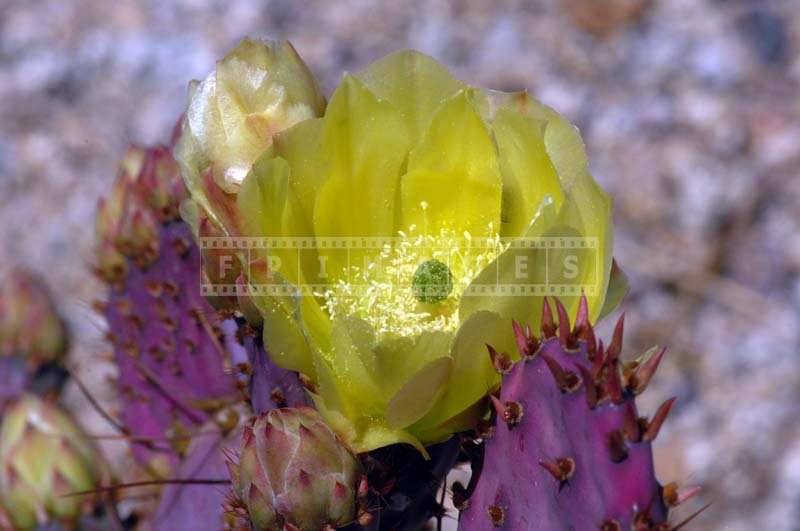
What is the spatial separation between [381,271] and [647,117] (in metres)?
1.98

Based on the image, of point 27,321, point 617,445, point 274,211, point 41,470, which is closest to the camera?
point 617,445

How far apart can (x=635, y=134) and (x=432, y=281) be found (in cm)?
196

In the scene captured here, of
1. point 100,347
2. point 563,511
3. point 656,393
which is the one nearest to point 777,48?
point 656,393

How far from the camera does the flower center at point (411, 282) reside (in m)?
0.95

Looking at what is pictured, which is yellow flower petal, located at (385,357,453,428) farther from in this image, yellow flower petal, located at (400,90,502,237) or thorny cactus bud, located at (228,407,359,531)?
yellow flower petal, located at (400,90,502,237)

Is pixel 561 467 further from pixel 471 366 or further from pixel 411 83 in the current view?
pixel 411 83

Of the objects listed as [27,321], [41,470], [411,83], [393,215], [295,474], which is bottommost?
[41,470]

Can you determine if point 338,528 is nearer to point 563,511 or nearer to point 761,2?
point 563,511

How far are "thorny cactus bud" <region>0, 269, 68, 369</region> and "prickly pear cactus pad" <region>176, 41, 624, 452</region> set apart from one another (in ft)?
2.75

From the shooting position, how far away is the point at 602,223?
0.76m

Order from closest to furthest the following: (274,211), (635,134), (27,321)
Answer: (274,211)
(27,321)
(635,134)

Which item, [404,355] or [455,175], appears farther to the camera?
[455,175]

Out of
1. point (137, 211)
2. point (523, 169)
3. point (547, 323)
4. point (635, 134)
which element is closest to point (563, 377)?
point (547, 323)

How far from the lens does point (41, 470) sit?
132 cm
